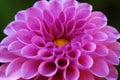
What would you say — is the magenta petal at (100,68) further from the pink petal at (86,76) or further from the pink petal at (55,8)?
the pink petal at (55,8)

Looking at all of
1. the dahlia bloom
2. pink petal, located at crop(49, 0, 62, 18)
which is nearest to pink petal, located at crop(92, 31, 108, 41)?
the dahlia bloom

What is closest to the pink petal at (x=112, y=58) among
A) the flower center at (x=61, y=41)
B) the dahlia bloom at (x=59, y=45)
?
the dahlia bloom at (x=59, y=45)

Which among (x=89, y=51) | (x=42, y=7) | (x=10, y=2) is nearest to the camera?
(x=89, y=51)

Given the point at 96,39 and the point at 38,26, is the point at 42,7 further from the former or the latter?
the point at 96,39

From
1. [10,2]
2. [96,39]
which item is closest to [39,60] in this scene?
[96,39]

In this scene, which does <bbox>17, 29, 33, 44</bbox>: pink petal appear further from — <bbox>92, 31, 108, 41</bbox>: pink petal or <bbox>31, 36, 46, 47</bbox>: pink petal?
<bbox>92, 31, 108, 41</bbox>: pink petal

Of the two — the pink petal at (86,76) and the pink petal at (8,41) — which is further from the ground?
the pink petal at (8,41)
